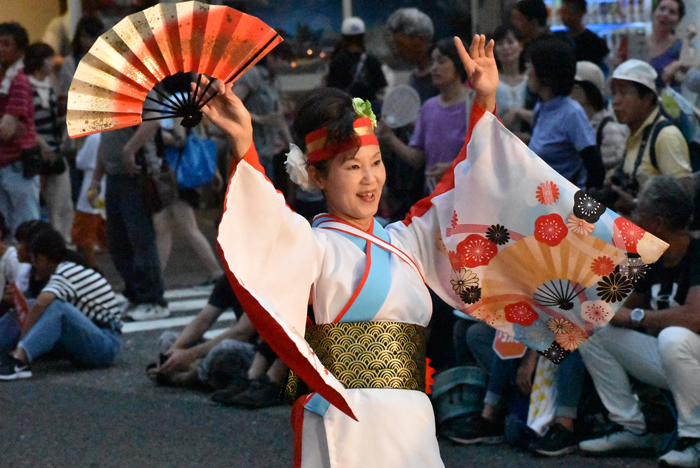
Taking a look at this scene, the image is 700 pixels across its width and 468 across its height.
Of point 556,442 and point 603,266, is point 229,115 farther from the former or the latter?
point 556,442

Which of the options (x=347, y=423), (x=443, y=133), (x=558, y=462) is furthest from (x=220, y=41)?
(x=443, y=133)

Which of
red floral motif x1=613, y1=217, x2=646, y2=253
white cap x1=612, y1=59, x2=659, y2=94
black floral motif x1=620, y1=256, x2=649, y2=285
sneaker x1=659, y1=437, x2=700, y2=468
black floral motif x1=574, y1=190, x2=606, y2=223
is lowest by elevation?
sneaker x1=659, y1=437, x2=700, y2=468

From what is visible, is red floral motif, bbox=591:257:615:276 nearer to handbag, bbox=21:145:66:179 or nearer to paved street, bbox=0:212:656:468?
paved street, bbox=0:212:656:468

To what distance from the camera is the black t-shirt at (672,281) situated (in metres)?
3.84

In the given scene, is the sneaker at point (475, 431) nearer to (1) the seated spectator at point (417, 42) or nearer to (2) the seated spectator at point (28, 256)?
(1) the seated spectator at point (417, 42)

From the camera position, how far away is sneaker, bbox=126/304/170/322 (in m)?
6.82

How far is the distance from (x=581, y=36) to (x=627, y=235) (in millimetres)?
3737

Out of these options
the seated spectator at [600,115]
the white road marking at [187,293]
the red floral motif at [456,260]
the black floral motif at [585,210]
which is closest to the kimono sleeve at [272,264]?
the red floral motif at [456,260]

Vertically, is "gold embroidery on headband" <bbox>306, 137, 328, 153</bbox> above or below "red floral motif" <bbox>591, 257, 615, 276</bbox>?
above

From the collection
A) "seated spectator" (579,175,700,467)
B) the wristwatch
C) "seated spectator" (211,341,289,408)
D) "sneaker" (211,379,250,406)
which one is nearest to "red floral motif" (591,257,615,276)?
"seated spectator" (579,175,700,467)

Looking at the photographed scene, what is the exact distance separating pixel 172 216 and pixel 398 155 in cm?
223

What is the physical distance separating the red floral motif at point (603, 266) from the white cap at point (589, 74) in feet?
9.69

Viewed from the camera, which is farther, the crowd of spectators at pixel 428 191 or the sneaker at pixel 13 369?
the sneaker at pixel 13 369

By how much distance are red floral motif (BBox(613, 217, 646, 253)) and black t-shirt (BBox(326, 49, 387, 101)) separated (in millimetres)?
3762
